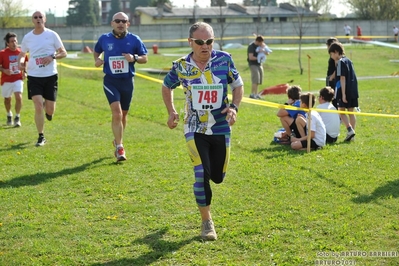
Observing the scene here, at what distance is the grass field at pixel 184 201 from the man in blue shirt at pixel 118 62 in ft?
2.42

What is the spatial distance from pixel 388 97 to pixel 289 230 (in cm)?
1250

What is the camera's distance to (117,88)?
10.1 m

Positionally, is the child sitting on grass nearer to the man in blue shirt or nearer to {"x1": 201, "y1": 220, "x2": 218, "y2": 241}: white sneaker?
the man in blue shirt

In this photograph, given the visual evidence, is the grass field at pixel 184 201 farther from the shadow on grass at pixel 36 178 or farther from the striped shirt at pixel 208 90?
the striped shirt at pixel 208 90

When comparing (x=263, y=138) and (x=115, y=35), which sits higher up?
(x=115, y=35)

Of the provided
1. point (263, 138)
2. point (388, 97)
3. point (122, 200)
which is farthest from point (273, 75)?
point (122, 200)

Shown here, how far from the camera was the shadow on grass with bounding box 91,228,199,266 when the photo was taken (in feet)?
18.8

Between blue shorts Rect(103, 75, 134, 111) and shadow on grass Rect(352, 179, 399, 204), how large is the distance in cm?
420

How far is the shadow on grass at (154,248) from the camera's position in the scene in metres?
5.74

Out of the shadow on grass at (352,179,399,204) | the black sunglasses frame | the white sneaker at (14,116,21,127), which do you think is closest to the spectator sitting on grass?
the shadow on grass at (352,179,399,204)

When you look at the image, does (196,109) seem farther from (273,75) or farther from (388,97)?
A: (273,75)

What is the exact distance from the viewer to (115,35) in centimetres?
1011

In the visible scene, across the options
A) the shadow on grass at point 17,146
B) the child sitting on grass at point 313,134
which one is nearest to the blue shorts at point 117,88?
the shadow on grass at point 17,146

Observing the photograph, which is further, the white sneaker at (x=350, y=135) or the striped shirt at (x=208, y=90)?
the white sneaker at (x=350, y=135)
